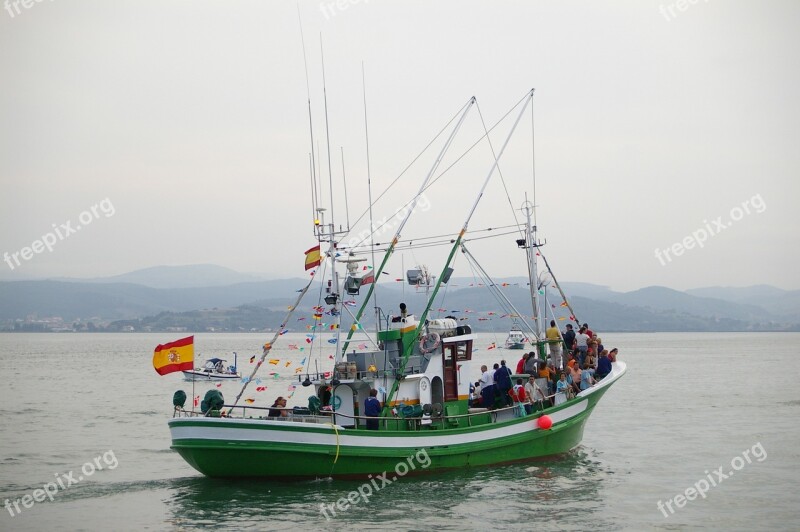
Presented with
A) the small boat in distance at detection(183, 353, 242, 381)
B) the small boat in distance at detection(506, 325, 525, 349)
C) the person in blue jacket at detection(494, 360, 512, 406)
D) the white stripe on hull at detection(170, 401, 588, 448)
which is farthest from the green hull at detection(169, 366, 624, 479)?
the small boat in distance at detection(183, 353, 242, 381)

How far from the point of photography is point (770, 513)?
2116 cm

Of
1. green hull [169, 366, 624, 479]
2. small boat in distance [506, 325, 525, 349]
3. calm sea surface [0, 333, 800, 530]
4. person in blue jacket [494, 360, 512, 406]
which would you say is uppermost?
small boat in distance [506, 325, 525, 349]

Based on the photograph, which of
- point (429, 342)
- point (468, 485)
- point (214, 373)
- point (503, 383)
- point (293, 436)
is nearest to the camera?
point (293, 436)

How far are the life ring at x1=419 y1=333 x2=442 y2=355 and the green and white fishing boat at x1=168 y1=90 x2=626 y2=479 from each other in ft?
0.10

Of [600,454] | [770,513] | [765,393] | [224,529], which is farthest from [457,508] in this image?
[765,393]

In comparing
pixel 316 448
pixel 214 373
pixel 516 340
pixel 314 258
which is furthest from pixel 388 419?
pixel 214 373

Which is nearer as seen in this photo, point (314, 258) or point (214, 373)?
point (314, 258)

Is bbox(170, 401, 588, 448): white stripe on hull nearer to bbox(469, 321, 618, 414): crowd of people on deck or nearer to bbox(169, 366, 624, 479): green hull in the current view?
bbox(169, 366, 624, 479): green hull

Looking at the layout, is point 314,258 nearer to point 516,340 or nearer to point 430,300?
point 430,300

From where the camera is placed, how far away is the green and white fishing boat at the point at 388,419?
21053 millimetres

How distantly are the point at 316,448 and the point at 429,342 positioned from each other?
4488 mm

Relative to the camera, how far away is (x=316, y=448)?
2125 cm

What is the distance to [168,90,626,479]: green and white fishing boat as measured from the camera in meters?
21.1

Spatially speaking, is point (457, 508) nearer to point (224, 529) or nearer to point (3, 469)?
point (224, 529)
